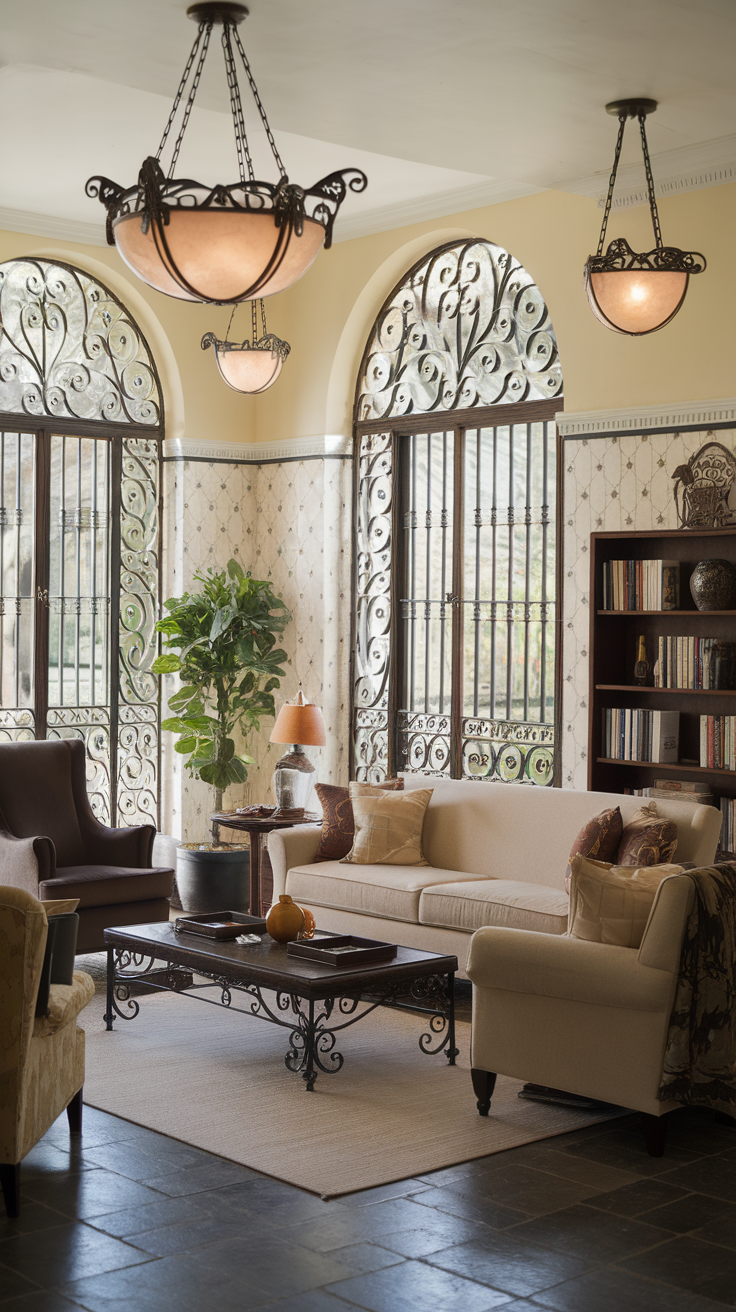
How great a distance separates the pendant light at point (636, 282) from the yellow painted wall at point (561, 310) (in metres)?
0.85

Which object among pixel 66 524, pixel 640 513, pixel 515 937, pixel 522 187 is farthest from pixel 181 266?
pixel 66 524

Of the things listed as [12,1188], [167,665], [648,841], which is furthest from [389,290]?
[12,1188]

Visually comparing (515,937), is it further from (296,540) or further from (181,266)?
(296,540)

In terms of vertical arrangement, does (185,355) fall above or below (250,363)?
above

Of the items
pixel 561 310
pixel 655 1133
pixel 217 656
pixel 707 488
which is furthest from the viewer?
pixel 217 656

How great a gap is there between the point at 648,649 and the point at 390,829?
61.6 inches

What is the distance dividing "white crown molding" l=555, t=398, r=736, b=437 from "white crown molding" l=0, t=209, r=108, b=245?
129 inches

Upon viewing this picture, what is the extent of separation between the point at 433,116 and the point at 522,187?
175cm

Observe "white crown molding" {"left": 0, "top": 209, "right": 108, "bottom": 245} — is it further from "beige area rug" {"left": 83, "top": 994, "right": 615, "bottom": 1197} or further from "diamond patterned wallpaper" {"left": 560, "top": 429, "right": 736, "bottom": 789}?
"beige area rug" {"left": 83, "top": 994, "right": 615, "bottom": 1197}

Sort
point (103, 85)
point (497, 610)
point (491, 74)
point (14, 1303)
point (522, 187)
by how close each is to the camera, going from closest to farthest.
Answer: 1. point (14, 1303)
2. point (491, 74)
3. point (103, 85)
4. point (522, 187)
5. point (497, 610)

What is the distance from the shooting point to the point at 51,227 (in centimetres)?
867

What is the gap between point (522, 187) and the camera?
302 inches


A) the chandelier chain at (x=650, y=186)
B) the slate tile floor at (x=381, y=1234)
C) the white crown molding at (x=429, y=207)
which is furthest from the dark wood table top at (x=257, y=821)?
the chandelier chain at (x=650, y=186)

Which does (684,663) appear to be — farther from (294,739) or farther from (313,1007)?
(313,1007)
